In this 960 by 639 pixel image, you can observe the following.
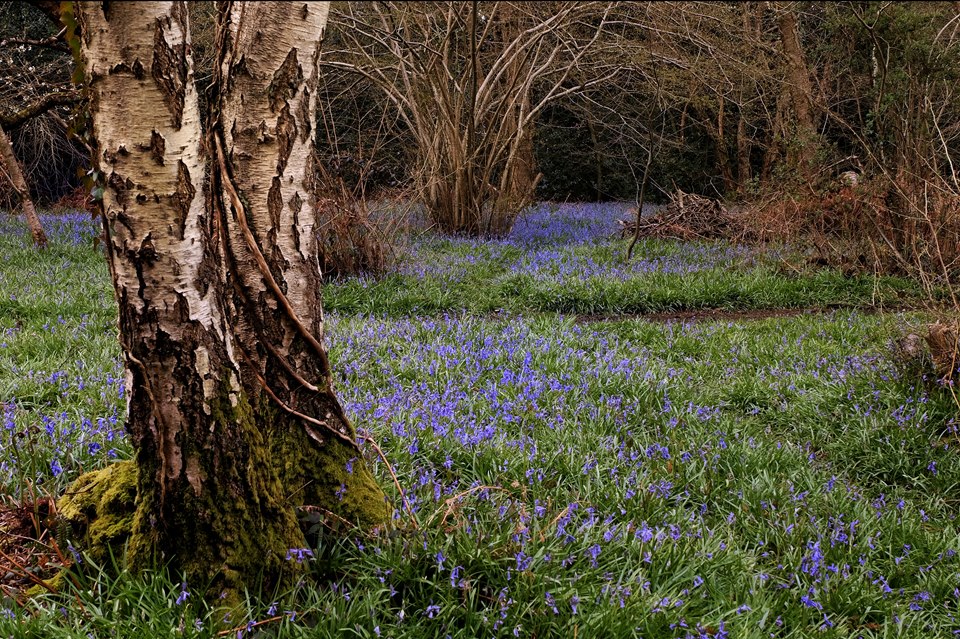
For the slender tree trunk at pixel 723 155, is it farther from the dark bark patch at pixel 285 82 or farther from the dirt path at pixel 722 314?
the dark bark patch at pixel 285 82

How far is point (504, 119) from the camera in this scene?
12.8 meters

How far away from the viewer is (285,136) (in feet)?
7.63

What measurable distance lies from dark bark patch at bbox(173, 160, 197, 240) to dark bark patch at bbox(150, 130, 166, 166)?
49mm

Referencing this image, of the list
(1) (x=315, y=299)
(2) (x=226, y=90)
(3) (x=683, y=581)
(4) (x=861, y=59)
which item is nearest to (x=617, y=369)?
(3) (x=683, y=581)

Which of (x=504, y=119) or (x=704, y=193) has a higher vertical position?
(x=504, y=119)

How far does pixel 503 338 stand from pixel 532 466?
264 centimetres

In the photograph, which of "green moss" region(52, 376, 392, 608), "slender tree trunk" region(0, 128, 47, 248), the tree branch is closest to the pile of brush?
the tree branch

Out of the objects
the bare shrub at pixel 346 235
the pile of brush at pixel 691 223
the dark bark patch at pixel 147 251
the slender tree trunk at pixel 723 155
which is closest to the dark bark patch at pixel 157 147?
the dark bark patch at pixel 147 251

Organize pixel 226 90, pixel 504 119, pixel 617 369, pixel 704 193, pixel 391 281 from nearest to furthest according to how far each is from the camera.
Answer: pixel 226 90 < pixel 617 369 < pixel 391 281 < pixel 504 119 < pixel 704 193

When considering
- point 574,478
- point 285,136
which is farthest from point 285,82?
point 574,478

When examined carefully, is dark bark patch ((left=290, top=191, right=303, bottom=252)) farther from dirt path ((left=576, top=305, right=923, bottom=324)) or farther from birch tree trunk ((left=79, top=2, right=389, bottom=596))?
dirt path ((left=576, top=305, right=923, bottom=324))

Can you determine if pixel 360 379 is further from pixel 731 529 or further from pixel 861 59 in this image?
pixel 861 59

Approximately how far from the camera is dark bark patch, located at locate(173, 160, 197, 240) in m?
1.94

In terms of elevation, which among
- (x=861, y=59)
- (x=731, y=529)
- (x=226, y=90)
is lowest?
(x=731, y=529)
